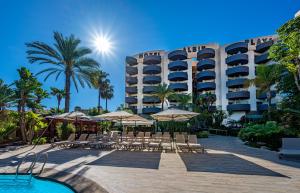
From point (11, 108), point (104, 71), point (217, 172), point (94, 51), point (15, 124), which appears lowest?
point (217, 172)

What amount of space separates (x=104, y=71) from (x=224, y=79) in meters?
28.7

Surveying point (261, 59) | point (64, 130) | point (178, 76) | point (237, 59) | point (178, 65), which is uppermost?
point (178, 65)

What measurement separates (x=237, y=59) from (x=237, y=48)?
2.80 meters

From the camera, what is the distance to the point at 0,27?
21.3 meters

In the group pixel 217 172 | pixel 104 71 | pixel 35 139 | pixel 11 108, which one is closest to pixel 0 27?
pixel 11 108

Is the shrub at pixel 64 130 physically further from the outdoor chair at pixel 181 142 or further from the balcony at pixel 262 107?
the balcony at pixel 262 107

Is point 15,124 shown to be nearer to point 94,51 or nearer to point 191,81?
point 94,51

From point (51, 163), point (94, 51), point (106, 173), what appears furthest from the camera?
point (94, 51)

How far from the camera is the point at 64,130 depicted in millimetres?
20609

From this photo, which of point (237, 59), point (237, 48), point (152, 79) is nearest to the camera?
point (237, 59)

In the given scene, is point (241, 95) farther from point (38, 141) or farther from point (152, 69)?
point (38, 141)

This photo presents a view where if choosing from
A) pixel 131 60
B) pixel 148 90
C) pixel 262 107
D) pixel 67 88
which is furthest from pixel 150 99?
pixel 67 88

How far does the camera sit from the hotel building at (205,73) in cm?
4884

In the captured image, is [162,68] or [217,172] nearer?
[217,172]
